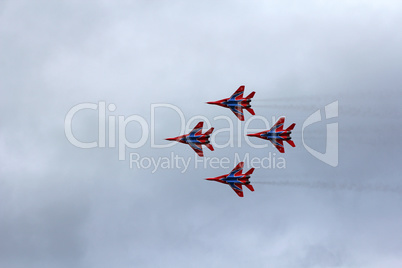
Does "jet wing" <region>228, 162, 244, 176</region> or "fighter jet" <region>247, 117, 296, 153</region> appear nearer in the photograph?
"fighter jet" <region>247, 117, 296, 153</region>

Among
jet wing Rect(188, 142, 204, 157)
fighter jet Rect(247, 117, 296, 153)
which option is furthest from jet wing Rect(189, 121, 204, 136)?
fighter jet Rect(247, 117, 296, 153)

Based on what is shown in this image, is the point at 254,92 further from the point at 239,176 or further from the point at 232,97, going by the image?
the point at 239,176

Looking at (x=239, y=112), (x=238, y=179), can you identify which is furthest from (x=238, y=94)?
(x=238, y=179)

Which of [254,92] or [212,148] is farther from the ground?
[254,92]

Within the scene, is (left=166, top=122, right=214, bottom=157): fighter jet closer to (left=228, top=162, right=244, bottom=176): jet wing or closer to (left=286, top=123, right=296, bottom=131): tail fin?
(left=228, top=162, right=244, bottom=176): jet wing

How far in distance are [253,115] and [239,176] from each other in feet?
39.9

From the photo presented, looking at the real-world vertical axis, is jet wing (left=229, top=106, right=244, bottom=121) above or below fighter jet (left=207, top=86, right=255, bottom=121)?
below

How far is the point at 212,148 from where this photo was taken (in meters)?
137

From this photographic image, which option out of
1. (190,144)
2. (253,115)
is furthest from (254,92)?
(190,144)

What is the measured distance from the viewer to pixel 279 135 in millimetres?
139375

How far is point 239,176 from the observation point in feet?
460

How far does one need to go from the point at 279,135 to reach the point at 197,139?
52.1 feet

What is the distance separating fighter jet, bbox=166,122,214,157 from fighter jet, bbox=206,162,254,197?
7043 mm

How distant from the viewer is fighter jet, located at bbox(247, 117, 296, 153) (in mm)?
138500
